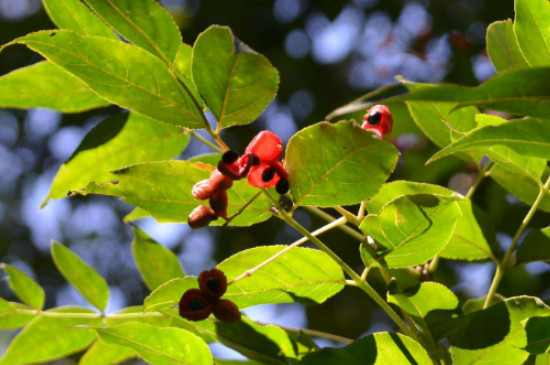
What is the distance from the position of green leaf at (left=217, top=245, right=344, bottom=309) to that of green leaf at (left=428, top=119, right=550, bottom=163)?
0.82 ft

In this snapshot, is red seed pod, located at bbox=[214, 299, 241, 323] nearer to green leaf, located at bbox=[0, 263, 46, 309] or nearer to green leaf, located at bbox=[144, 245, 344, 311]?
green leaf, located at bbox=[144, 245, 344, 311]

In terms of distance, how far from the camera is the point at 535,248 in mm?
954

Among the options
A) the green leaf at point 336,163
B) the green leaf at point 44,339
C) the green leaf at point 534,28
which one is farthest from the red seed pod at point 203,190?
the green leaf at point 44,339

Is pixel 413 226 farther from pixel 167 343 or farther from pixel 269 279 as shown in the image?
pixel 167 343

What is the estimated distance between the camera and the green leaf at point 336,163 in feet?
2.33

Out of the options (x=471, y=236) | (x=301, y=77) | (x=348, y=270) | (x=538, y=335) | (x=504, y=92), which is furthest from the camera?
(x=301, y=77)

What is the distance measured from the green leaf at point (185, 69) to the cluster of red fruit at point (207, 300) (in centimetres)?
25

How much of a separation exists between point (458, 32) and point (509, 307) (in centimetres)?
319

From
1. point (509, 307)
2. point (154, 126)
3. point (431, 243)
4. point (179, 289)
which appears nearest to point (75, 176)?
point (154, 126)

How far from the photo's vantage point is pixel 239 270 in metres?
0.84

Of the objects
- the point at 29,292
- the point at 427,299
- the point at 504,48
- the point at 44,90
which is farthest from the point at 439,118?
the point at 29,292

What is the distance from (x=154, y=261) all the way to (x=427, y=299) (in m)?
0.65

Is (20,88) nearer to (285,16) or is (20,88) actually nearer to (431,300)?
(431,300)

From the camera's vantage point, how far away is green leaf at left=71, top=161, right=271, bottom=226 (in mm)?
798
